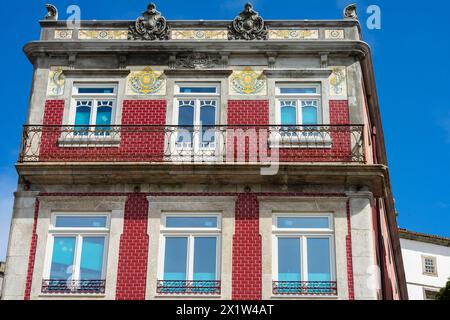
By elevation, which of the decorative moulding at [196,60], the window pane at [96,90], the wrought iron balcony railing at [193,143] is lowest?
the wrought iron balcony railing at [193,143]

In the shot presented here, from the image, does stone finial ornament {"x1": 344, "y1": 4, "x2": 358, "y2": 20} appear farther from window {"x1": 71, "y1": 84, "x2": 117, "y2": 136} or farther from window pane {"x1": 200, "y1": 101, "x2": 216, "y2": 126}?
window {"x1": 71, "y1": 84, "x2": 117, "y2": 136}

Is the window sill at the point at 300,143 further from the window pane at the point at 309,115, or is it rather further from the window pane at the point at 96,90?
the window pane at the point at 96,90

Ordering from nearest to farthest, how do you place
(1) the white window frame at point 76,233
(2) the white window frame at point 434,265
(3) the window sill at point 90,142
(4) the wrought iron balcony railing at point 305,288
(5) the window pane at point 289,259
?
(4) the wrought iron balcony railing at point 305,288, (5) the window pane at point 289,259, (1) the white window frame at point 76,233, (3) the window sill at point 90,142, (2) the white window frame at point 434,265

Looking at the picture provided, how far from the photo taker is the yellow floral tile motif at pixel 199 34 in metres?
20.7

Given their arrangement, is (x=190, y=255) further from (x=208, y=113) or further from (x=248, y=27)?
(x=248, y=27)

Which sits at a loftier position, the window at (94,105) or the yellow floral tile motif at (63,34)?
the yellow floral tile motif at (63,34)

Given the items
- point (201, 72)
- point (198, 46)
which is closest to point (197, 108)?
point (201, 72)

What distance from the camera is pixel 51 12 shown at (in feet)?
69.7

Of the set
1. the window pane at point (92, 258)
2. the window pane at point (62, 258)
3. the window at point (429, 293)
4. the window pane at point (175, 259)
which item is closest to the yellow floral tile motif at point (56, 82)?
the window pane at point (62, 258)

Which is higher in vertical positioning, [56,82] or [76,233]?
[56,82]

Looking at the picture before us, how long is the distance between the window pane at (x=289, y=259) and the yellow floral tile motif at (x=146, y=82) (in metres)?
5.03

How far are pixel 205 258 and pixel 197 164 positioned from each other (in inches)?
85.6

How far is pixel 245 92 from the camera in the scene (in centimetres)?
2008
